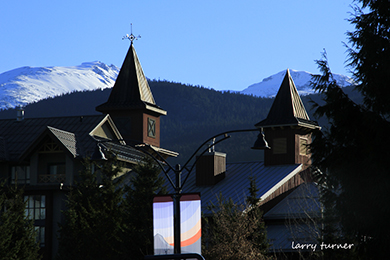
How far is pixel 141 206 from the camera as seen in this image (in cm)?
3045

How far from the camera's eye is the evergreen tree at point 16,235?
29803 mm

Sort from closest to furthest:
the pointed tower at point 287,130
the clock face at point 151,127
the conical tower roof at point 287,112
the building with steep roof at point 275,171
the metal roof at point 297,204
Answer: the metal roof at point 297,204 < the building with steep roof at point 275,171 < the pointed tower at point 287,130 < the conical tower roof at point 287,112 < the clock face at point 151,127

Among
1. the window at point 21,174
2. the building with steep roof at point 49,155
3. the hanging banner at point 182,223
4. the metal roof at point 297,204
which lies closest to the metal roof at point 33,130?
the building with steep roof at point 49,155

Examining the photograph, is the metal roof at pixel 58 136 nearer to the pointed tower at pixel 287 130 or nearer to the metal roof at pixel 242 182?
the metal roof at pixel 242 182

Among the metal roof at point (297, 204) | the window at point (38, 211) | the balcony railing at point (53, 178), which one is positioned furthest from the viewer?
the balcony railing at point (53, 178)

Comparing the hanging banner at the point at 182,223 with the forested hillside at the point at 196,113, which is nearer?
the hanging banner at the point at 182,223

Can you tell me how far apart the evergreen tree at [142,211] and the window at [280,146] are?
1418 centimetres

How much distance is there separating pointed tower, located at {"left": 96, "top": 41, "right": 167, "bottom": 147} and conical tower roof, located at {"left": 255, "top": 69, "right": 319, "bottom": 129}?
421 inches

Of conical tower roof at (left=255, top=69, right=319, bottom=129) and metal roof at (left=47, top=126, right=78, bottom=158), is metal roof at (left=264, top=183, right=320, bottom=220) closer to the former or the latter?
conical tower roof at (left=255, top=69, right=319, bottom=129)

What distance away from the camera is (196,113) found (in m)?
185

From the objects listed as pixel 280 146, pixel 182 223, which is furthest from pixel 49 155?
pixel 182 223

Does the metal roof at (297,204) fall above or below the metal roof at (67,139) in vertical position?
below

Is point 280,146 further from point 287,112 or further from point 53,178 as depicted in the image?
point 53,178

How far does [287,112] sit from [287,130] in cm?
139
